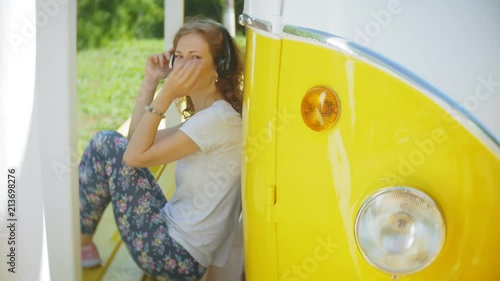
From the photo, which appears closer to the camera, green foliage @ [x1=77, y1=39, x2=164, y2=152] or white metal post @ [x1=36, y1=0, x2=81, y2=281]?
white metal post @ [x1=36, y1=0, x2=81, y2=281]

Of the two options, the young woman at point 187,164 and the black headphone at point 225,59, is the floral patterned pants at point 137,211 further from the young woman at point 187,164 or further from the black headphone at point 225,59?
the black headphone at point 225,59

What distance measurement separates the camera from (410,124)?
1.75 m

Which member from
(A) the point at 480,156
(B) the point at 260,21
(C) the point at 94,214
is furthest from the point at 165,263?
(A) the point at 480,156

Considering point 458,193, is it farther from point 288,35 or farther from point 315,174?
point 288,35

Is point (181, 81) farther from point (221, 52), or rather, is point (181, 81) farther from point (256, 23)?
point (256, 23)

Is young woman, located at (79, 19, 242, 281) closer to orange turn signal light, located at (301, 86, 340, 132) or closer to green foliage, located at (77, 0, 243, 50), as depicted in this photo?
orange turn signal light, located at (301, 86, 340, 132)

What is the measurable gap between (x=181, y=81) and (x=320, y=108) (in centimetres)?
69

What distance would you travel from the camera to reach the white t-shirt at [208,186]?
2443mm

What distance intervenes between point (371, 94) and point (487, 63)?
29cm

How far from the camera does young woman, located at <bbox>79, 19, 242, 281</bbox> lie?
2.43 m

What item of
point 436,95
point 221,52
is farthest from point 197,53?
point 436,95

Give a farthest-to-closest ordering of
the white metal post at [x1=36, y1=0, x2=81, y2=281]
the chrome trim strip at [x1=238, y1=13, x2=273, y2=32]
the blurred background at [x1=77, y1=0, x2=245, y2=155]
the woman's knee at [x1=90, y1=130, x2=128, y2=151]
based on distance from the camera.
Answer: the blurred background at [x1=77, y1=0, x2=245, y2=155] < the woman's knee at [x1=90, y1=130, x2=128, y2=151] < the white metal post at [x1=36, y1=0, x2=81, y2=281] < the chrome trim strip at [x1=238, y1=13, x2=273, y2=32]

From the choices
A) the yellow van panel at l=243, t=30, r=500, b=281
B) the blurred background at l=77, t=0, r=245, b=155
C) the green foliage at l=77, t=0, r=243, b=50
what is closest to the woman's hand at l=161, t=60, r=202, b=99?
the yellow van panel at l=243, t=30, r=500, b=281

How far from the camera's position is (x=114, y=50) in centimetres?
898
